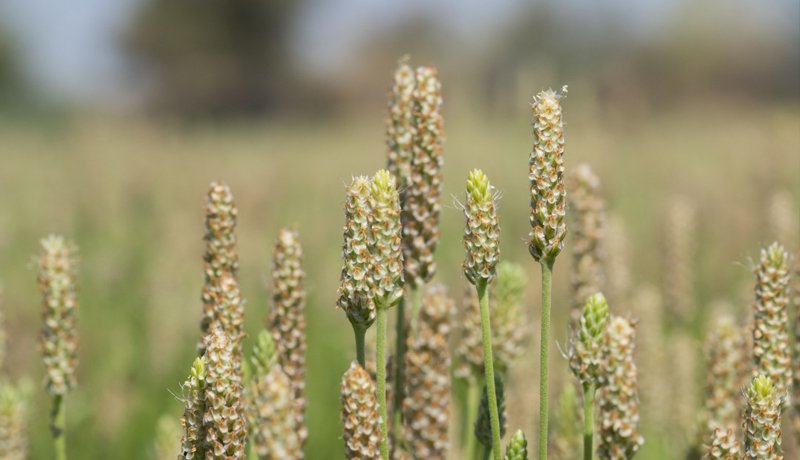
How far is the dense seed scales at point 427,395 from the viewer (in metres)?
2.72

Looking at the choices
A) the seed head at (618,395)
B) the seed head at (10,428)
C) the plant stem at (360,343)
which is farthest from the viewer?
the seed head at (10,428)

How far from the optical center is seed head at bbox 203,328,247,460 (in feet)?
6.33

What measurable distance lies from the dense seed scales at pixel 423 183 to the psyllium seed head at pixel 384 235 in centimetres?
49

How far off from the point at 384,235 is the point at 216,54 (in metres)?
56.6

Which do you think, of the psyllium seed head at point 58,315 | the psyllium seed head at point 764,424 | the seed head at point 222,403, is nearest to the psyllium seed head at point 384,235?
the seed head at point 222,403

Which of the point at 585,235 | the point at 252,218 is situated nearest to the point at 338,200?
the point at 252,218

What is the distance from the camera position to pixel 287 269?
2.61 meters

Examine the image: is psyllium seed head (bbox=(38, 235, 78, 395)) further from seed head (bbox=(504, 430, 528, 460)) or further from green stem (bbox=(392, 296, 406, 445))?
seed head (bbox=(504, 430, 528, 460))

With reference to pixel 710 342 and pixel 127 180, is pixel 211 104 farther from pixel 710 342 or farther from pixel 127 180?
pixel 710 342

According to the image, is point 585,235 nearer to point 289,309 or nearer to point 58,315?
point 289,309

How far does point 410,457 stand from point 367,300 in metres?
0.76

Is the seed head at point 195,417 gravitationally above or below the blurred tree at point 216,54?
below

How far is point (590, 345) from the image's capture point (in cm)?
235

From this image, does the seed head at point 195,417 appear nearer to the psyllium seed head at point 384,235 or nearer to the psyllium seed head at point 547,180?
the psyllium seed head at point 384,235
